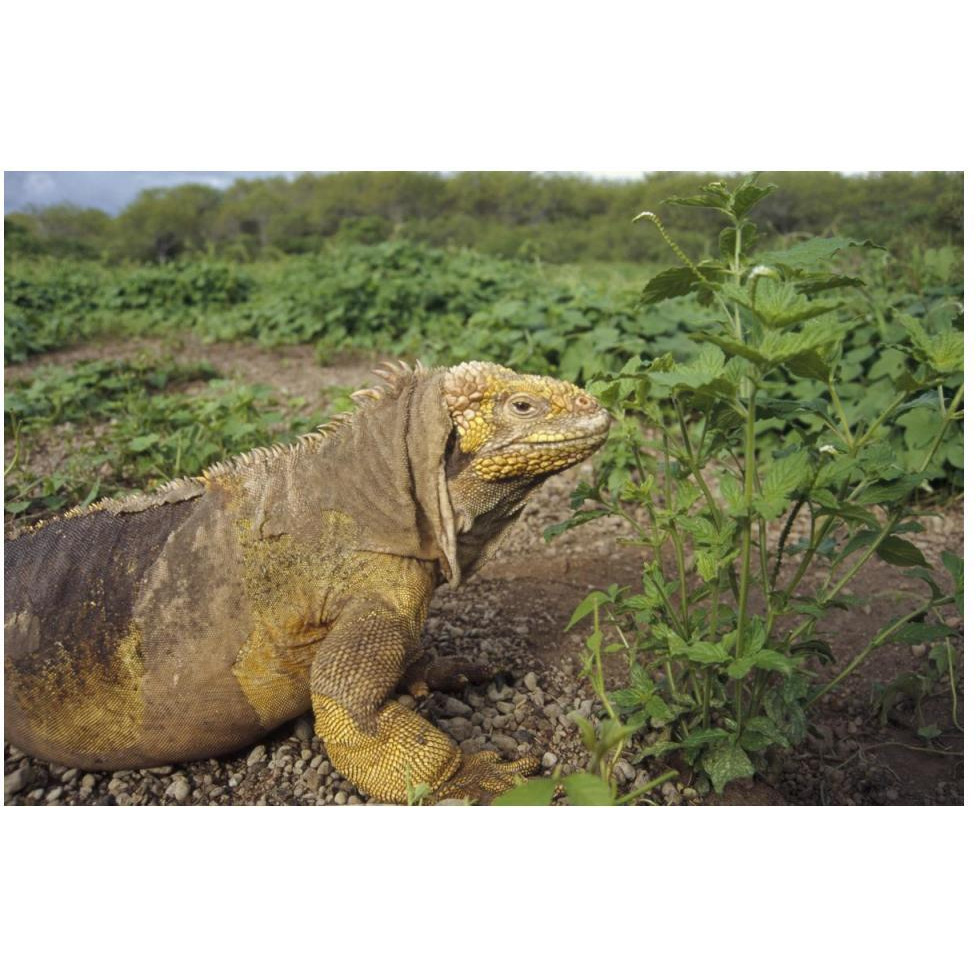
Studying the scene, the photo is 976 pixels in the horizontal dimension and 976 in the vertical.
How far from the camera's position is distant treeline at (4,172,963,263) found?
4523 millimetres

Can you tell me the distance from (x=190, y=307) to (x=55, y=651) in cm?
621

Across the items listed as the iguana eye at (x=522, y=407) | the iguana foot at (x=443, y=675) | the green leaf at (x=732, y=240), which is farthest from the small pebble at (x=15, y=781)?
the green leaf at (x=732, y=240)

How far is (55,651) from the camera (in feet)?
9.20

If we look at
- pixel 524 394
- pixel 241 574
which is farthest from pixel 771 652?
pixel 241 574

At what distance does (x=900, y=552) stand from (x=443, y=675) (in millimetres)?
1680

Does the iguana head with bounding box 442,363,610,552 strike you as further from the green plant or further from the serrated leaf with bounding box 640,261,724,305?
the serrated leaf with bounding box 640,261,724,305

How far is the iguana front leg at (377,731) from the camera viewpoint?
2725mm

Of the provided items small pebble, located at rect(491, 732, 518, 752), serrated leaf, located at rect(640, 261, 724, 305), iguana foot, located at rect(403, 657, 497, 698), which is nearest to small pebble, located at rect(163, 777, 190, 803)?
iguana foot, located at rect(403, 657, 497, 698)

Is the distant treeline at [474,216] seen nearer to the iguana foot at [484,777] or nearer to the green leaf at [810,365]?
the green leaf at [810,365]

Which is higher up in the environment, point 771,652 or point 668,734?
point 771,652

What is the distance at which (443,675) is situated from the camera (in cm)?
343

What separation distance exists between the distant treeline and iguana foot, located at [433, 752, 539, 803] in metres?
2.52

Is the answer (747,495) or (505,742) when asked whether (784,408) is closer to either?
(747,495)

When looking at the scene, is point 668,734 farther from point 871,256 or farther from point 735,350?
point 871,256
